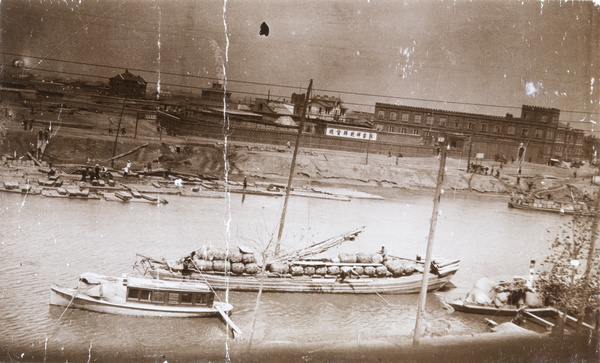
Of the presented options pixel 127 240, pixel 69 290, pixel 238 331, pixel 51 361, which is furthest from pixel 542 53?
pixel 51 361

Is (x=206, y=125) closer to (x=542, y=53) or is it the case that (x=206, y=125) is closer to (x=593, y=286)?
(x=542, y=53)

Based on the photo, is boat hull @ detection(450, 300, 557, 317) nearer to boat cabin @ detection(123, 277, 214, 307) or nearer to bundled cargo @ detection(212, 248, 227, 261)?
bundled cargo @ detection(212, 248, 227, 261)

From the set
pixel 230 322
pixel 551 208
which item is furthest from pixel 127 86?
pixel 551 208

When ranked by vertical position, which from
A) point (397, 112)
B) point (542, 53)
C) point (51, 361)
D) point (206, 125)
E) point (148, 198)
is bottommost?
point (51, 361)

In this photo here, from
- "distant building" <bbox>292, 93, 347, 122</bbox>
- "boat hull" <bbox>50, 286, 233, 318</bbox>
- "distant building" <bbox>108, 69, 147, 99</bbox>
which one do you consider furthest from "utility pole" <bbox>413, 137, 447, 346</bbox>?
"distant building" <bbox>108, 69, 147, 99</bbox>

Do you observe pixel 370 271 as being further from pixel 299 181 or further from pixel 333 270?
pixel 299 181

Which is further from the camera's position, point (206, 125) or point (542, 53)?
point (542, 53)

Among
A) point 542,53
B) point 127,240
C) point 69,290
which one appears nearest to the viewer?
point 69,290
